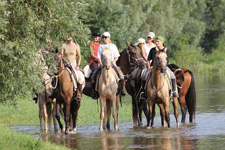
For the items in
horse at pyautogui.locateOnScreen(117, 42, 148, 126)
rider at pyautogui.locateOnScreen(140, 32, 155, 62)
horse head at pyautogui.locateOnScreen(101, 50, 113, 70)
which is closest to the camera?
horse head at pyautogui.locateOnScreen(101, 50, 113, 70)

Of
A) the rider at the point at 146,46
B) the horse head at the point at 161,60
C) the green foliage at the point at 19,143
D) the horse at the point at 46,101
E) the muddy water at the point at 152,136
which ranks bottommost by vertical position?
the muddy water at the point at 152,136

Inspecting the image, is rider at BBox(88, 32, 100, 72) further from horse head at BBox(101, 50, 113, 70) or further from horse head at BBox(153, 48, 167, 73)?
horse head at BBox(153, 48, 167, 73)

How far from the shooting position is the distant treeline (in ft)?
35.7

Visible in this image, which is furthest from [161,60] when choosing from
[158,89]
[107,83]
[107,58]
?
[107,83]

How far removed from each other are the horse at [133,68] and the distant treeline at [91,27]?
1697mm

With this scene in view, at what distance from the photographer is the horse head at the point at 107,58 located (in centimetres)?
1586

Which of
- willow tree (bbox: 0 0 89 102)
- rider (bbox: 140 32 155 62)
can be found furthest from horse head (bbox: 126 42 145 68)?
willow tree (bbox: 0 0 89 102)

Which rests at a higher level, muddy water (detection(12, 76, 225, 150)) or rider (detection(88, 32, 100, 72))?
rider (detection(88, 32, 100, 72))

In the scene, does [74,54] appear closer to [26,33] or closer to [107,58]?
[107,58]

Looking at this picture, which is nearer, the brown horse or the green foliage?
the green foliage

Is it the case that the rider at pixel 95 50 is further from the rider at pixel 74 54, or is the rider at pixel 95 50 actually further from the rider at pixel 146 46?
the rider at pixel 146 46

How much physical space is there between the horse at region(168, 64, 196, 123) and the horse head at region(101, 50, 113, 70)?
3275 millimetres

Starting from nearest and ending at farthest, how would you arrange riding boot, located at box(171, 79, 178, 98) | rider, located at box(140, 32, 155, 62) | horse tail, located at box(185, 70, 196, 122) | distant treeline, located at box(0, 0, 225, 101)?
distant treeline, located at box(0, 0, 225, 101) → riding boot, located at box(171, 79, 178, 98) → rider, located at box(140, 32, 155, 62) → horse tail, located at box(185, 70, 196, 122)

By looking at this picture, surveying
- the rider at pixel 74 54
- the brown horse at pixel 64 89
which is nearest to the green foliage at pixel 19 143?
the brown horse at pixel 64 89
